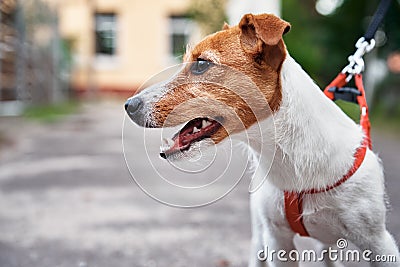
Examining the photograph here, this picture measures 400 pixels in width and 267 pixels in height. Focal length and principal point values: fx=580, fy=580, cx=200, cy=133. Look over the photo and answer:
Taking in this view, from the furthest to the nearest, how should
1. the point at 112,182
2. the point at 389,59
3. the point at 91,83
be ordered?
1. the point at 91,83
2. the point at 389,59
3. the point at 112,182

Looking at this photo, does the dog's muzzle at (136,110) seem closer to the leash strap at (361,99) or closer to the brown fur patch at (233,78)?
the brown fur patch at (233,78)

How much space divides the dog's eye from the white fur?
318mm

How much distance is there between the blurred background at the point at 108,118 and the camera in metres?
4.45

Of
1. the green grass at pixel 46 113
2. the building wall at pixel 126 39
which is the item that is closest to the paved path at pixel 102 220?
the green grass at pixel 46 113

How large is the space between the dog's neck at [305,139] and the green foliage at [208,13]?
29.1 ft

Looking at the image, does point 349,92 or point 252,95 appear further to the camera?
point 349,92

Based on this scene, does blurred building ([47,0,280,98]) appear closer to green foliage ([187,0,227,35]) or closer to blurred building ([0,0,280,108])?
blurred building ([0,0,280,108])

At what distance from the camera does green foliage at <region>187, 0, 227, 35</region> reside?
454 inches

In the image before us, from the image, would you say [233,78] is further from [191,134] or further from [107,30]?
[107,30]

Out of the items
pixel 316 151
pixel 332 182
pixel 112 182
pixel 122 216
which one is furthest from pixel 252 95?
pixel 112 182

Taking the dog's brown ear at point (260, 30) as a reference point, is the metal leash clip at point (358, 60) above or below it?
below

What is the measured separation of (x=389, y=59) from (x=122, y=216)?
10.5 metres

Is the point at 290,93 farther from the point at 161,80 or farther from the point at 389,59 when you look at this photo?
the point at 389,59

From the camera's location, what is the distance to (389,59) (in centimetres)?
1404
